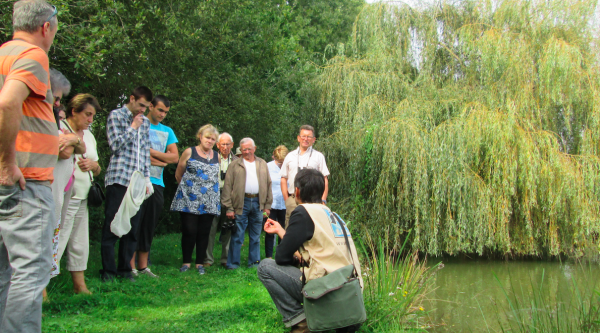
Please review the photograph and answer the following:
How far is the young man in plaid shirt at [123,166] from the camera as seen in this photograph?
4.68 metres

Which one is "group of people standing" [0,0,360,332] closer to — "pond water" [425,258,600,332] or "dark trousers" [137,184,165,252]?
"dark trousers" [137,184,165,252]

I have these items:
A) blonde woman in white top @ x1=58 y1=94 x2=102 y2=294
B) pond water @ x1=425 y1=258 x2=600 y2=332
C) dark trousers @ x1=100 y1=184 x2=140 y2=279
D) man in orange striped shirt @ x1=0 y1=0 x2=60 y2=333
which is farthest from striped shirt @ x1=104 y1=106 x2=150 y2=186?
pond water @ x1=425 y1=258 x2=600 y2=332

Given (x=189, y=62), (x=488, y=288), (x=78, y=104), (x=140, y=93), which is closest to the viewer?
(x=78, y=104)

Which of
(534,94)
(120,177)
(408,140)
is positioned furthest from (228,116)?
(534,94)

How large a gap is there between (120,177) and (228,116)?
5.18 m

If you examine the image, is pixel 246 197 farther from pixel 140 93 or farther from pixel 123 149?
pixel 140 93

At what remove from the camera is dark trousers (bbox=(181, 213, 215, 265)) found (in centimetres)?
584

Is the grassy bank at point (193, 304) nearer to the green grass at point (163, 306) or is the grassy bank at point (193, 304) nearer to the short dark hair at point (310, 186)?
the green grass at point (163, 306)

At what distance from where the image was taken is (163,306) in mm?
4289

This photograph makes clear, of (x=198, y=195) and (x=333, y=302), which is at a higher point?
(x=198, y=195)

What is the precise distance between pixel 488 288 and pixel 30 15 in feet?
22.1

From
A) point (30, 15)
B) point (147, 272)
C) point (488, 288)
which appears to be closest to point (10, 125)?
point (30, 15)

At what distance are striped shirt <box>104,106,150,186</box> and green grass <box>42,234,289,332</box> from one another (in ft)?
3.49

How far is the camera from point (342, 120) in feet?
33.3
